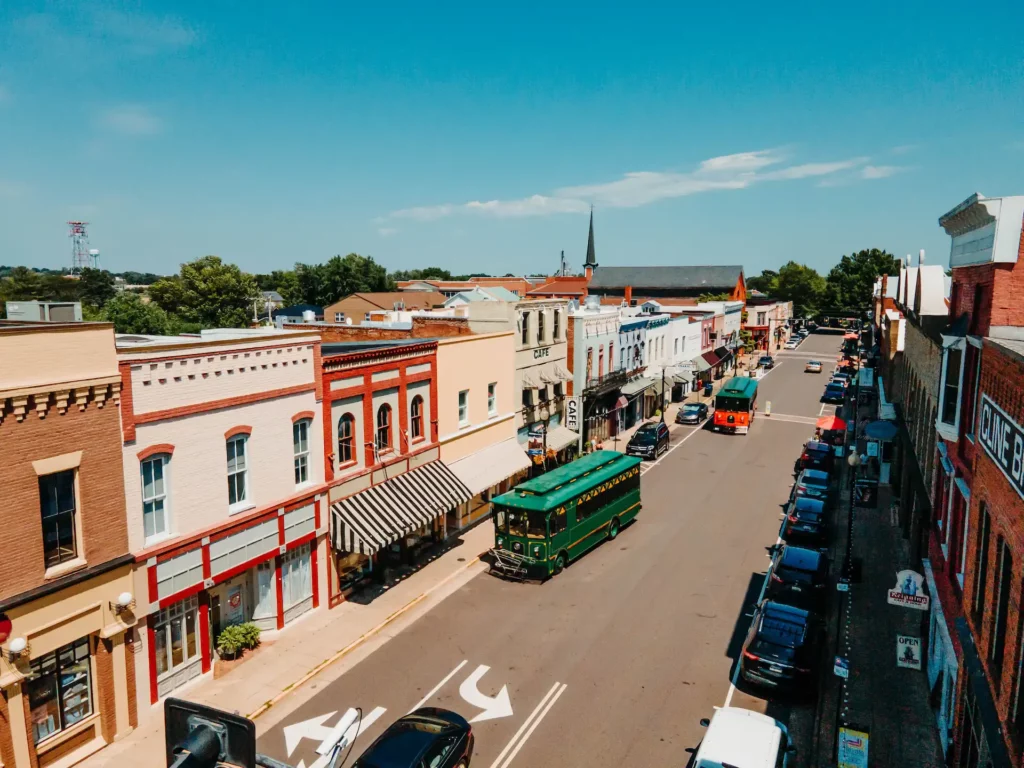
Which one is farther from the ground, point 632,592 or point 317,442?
point 317,442

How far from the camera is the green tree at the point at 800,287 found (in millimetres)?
151000

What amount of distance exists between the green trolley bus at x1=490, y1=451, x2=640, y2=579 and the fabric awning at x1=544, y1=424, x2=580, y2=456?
25.5 feet

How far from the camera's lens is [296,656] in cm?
2012

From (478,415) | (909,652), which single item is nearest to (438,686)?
(909,652)

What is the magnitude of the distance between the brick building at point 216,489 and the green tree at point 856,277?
130m

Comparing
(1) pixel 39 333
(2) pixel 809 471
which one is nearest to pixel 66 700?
(1) pixel 39 333

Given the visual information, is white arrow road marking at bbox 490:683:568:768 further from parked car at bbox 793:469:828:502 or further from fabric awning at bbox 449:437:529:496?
parked car at bbox 793:469:828:502

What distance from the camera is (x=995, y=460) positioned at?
12203 mm

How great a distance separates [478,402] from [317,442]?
1025 cm

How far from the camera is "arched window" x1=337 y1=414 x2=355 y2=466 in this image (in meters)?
23.7

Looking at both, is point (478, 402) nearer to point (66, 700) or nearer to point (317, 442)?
point (317, 442)

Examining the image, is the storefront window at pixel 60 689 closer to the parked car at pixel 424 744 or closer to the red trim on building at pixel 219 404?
the red trim on building at pixel 219 404

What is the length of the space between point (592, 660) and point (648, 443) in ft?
80.8

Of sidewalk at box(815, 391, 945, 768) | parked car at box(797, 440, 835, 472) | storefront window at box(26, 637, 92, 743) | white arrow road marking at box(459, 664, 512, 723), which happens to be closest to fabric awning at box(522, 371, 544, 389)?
parked car at box(797, 440, 835, 472)
